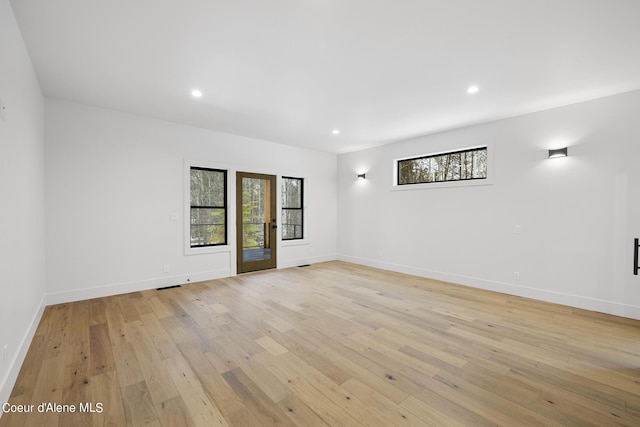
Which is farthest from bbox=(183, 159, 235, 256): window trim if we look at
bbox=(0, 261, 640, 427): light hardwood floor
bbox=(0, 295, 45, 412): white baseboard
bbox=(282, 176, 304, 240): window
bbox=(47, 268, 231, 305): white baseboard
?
bbox=(0, 295, 45, 412): white baseboard

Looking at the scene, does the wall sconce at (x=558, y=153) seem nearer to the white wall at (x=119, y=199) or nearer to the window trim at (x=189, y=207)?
the white wall at (x=119, y=199)

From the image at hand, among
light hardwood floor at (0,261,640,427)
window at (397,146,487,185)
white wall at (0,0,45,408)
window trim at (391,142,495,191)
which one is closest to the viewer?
light hardwood floor at (0,261,640,427)

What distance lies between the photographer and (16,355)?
2.18 metres

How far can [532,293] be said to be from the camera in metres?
4.12

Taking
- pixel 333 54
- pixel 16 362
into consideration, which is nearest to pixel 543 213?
pixel 333 54

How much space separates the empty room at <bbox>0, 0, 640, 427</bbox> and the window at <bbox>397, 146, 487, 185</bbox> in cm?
4

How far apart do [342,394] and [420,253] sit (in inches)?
159

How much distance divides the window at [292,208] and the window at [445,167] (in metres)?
2.40

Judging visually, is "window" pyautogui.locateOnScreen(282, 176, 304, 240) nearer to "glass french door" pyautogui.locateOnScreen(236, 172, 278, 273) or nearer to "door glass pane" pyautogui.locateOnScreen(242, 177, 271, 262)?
"glass french door" pyautogui.locateOnScreen(236, 172, 278, 273)

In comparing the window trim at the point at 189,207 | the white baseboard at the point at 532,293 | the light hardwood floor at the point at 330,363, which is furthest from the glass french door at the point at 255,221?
the white baseboard at the point at 532,293

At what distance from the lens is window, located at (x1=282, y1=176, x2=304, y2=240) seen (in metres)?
6.39

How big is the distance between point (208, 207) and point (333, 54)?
370 centimetres

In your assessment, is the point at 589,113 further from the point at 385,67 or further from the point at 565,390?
the point at 565,390

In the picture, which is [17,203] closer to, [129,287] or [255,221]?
[129,287]
